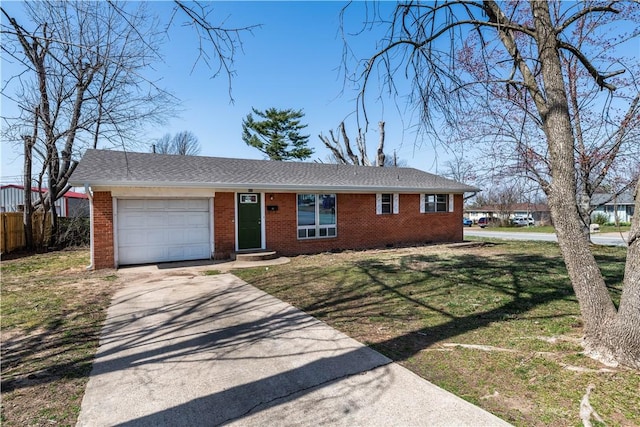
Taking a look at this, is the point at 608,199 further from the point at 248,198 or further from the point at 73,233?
the point at 73,233

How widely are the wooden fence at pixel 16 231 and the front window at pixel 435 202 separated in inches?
629

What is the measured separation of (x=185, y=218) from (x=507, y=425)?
10432 mm

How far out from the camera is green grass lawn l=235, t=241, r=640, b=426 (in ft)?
9.73

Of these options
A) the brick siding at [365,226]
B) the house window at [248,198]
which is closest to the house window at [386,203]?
the brick siding at [365,226]

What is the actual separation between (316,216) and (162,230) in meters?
5.35

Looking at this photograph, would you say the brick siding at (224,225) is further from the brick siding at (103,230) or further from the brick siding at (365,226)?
the brick siding at (103,230)

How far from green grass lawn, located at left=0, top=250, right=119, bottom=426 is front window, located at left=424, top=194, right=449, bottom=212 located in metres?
12.6

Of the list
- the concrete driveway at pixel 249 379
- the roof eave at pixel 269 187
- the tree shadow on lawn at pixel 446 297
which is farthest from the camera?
the roof eave at pixel 269 187

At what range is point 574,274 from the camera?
3906 millimetres

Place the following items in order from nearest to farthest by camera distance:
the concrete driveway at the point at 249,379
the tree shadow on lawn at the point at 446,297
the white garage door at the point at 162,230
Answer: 1. the concrete driveway at the point at 249,379
2. the tree shadow on lawn at the point at 446,297
3. the white garage door at the point at 162,230

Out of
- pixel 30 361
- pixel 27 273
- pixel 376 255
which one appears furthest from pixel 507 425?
pixel 27 273

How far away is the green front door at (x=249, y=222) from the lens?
475 inches

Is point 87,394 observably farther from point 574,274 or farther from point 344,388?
point 574,274

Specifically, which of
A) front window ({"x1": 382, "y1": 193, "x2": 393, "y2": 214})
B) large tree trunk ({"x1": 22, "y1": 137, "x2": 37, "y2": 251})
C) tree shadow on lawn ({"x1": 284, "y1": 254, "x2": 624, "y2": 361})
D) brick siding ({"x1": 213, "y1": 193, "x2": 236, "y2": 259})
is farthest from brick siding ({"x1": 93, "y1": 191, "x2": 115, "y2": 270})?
front window ({"x1": 382, "y1": 193, "x2": 393, "y2": 214})
